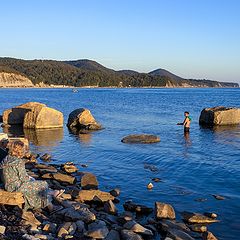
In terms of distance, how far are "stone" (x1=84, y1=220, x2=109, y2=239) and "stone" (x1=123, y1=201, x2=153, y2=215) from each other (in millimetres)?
2603

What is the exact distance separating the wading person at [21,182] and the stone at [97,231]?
175 cm

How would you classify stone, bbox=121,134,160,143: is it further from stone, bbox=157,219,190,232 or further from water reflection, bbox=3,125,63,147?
stone, bbox=157,219,190,232

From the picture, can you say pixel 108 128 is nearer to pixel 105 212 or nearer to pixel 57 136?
pixel 57 136

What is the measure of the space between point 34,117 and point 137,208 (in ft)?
79.1

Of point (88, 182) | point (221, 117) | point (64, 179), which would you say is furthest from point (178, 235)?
point (221, 117)

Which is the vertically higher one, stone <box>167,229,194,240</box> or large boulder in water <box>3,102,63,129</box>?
large boulder in water <box>3,102,63,129</box>

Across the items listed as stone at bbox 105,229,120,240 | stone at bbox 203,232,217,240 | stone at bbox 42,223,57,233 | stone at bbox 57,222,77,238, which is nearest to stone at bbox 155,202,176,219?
stone at bbox 203,232,217,240

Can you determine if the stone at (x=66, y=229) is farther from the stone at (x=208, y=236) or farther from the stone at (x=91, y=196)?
the stone at (x=208, y=236)

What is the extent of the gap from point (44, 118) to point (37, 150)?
1088 cm

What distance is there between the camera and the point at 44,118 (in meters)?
35.9

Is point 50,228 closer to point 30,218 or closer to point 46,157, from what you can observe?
point 30,218

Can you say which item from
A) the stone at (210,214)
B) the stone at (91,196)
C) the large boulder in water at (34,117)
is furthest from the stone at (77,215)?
the large boulder in water at (34,117)

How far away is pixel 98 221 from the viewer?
1109 cm

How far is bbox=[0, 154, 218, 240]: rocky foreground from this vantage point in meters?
10.0
